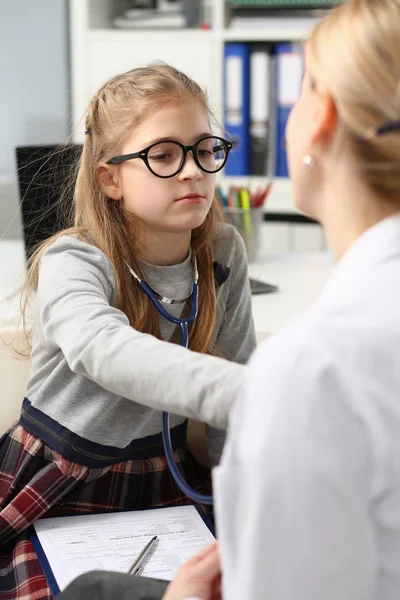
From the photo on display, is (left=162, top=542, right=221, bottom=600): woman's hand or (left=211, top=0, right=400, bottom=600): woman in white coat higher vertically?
(left=211, top=0, right=400, bottom=600): woman in white coat

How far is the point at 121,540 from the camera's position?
4.03ft

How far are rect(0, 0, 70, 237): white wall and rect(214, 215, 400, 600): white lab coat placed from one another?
2.70m

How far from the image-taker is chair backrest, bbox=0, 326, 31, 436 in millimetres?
1446

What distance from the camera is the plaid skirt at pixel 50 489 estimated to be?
1248 mm

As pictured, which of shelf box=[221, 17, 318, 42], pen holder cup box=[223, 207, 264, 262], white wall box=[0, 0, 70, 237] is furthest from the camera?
white wall box=[0, 0, 70, 237]

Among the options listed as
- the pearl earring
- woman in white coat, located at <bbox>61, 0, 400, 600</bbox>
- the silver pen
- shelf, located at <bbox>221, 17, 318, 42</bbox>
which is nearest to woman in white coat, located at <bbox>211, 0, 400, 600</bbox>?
woman in white coat, located at <bbox>61, 0, 400, 600</bbox>

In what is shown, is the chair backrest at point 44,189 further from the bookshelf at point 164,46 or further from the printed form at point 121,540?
the bookshelf at point 164,46

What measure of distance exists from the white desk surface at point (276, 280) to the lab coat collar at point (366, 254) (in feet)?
2.59

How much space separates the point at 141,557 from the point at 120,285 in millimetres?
375

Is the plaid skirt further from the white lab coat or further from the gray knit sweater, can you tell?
the white lab coat

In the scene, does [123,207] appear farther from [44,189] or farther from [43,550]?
[43,550]

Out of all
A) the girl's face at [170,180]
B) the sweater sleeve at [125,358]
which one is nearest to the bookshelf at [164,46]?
the girl's face at [170,180]

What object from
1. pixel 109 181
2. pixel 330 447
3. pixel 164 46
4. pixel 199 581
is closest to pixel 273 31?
pixel 164 46

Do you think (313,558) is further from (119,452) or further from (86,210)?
(86,210)
